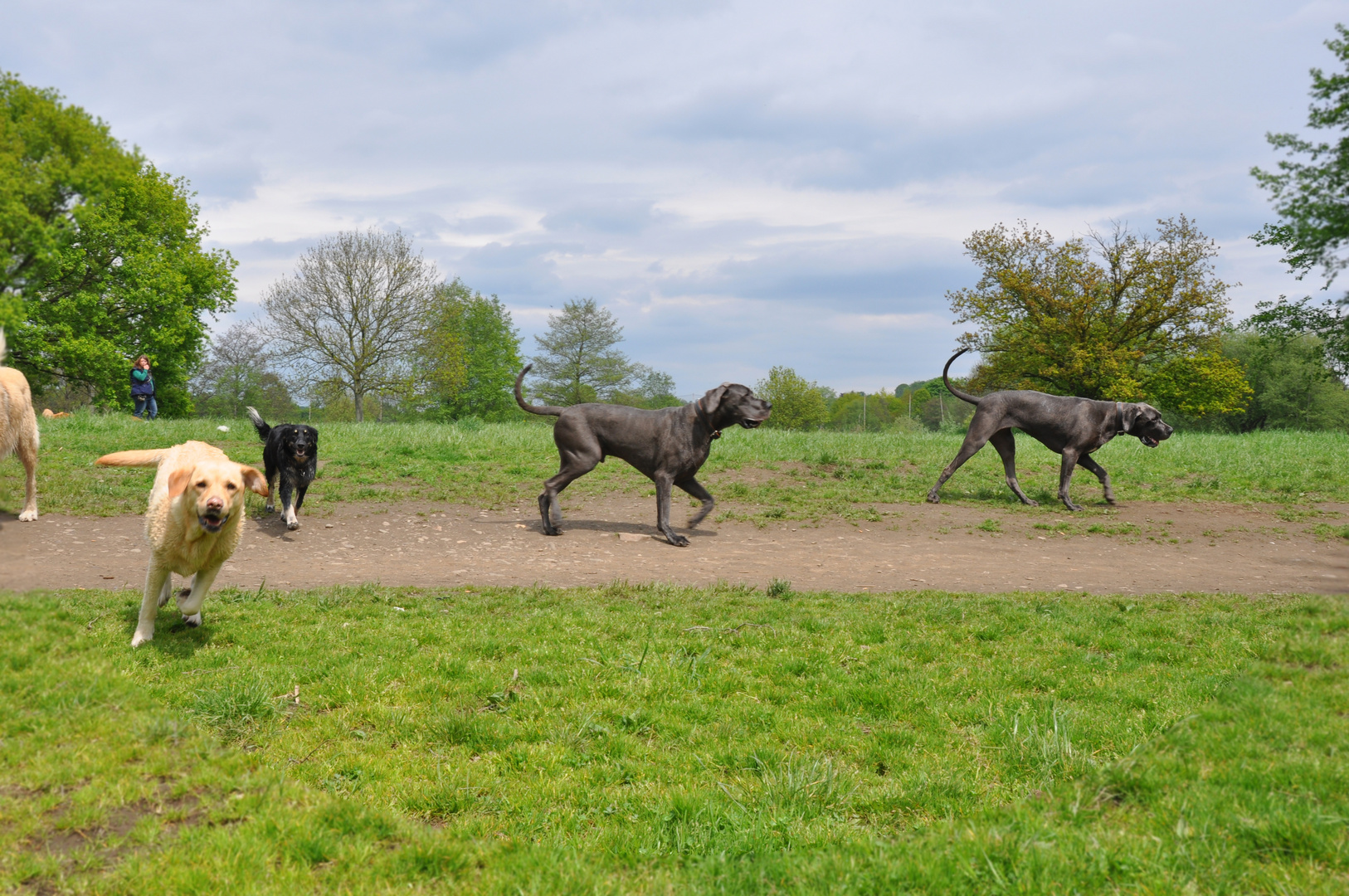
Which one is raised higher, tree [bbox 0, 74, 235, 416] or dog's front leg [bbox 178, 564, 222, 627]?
tree [bbox 0, 74, 235, 416]

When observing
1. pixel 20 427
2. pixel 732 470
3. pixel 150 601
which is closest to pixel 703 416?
pixel 732 470

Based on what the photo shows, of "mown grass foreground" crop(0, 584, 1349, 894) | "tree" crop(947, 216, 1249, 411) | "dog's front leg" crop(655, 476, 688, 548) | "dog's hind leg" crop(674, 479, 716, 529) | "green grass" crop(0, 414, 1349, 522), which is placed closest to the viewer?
"mown grass foreground" crop(0, 584, 1349, 894)

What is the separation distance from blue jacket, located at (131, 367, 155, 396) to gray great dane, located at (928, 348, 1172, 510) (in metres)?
18.1

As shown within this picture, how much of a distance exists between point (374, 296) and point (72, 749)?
45.0 m

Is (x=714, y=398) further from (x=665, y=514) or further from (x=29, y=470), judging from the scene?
(x=29, y=470)

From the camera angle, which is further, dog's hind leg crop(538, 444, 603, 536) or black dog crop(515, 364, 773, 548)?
dog's hind leg crop(538, 444, 603, 536)

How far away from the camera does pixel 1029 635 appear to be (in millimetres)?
6348

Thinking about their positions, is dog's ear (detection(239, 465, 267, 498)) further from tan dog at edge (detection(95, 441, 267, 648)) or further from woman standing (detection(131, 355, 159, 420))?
woman standing (detection(131, 355, 159, 420))

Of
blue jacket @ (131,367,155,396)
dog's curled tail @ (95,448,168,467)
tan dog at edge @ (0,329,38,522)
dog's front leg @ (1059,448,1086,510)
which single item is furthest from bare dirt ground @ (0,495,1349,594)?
blue jacket @ (131,367,155,396)

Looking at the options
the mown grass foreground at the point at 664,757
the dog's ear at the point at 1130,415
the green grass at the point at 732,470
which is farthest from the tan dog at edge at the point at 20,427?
the dog's ear at the point at 1130,415

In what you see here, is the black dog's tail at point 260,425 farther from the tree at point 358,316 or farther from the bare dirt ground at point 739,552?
the tree at point 358,316

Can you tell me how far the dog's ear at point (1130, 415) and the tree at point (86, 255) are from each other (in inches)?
626

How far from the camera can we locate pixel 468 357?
56031 millimetres

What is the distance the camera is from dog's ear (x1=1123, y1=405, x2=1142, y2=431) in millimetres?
14898
